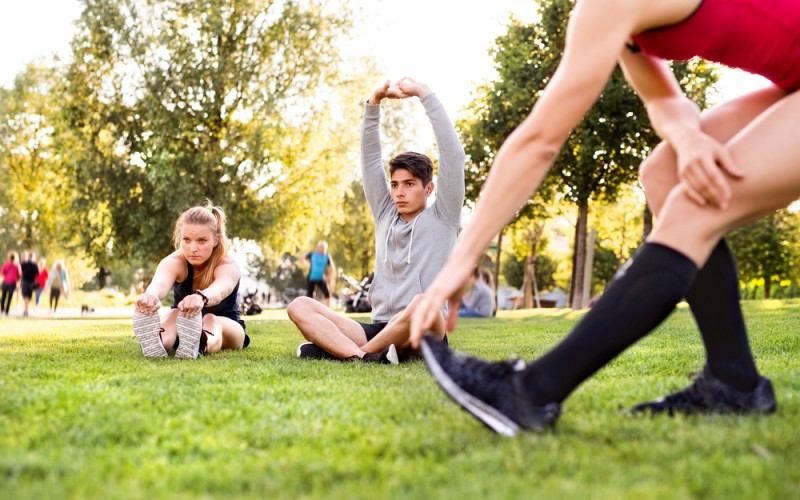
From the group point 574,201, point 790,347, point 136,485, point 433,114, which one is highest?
point 574,201

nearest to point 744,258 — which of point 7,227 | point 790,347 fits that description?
point 790,347

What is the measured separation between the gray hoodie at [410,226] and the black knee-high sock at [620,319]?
10.7 ft

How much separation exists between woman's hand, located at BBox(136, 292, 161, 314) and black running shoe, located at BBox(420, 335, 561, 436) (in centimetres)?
359

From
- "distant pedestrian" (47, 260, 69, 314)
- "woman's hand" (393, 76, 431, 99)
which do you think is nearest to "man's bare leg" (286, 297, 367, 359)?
"woman's hand" (393, 76, 431, 99)

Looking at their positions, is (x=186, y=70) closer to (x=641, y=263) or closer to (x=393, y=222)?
(x=393, y=222)

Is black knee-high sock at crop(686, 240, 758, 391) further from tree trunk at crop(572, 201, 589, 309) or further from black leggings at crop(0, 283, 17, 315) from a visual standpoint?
black leggings at crop(0, 283, 17, 315)

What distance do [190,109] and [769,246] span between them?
27359 mm

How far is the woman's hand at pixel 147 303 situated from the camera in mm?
5586

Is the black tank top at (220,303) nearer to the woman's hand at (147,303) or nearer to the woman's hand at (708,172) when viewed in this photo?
the woman's hand at (147,303)

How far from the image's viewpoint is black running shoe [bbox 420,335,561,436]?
2.43 m

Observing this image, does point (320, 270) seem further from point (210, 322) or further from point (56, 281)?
point (210, 322)

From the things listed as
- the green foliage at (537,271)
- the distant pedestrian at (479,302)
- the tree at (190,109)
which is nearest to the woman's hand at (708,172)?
the distant pedestrian at (479,302)

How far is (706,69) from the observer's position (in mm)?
23062

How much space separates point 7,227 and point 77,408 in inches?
1770
